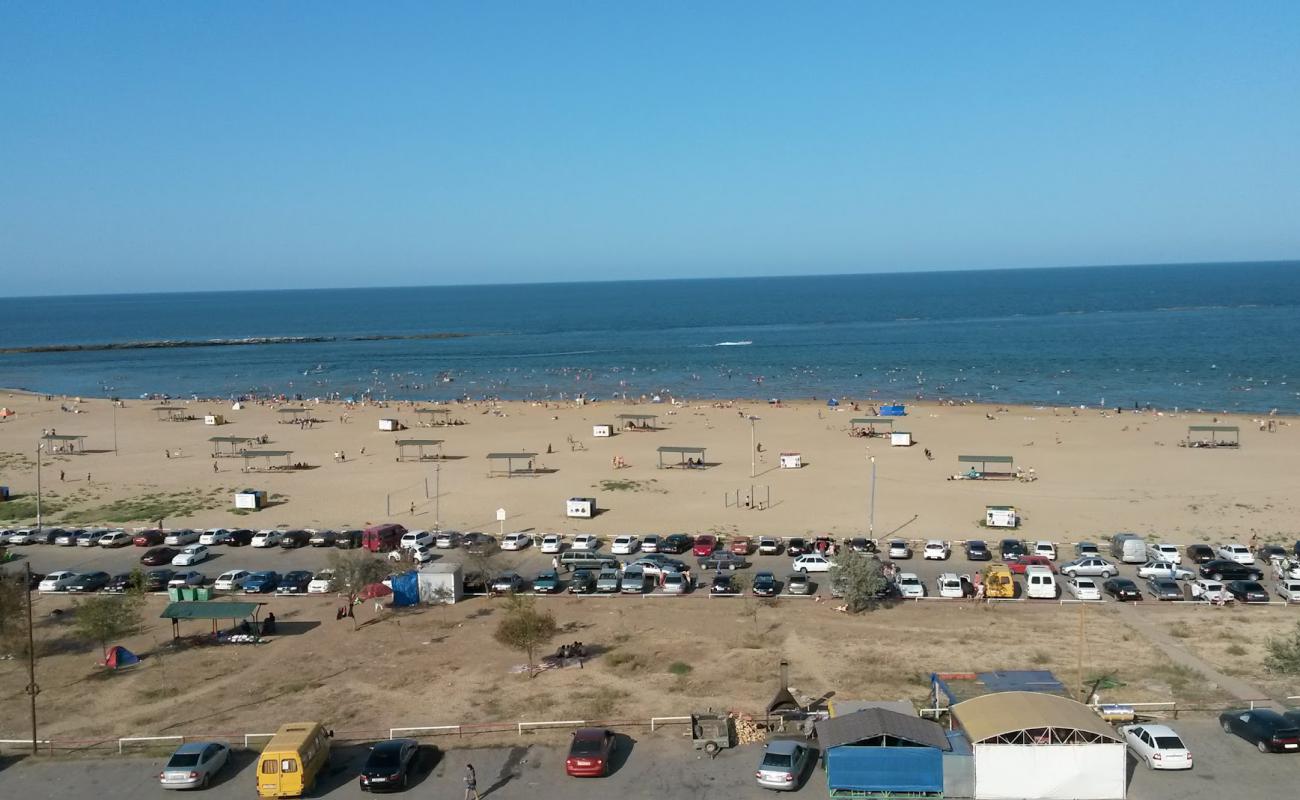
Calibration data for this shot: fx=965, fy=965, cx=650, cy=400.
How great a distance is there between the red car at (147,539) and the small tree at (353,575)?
1100 cm

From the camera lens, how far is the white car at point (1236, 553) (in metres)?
28.8


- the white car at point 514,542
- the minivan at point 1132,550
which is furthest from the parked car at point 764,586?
the minivan at point 1132,550

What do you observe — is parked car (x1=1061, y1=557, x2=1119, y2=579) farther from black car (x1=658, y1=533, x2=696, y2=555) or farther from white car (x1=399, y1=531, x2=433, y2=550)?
white car (x1=399, y1=531, x2=433, y2=550)

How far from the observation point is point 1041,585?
2584cm

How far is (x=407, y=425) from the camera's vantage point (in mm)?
61281

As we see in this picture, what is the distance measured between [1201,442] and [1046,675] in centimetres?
3791

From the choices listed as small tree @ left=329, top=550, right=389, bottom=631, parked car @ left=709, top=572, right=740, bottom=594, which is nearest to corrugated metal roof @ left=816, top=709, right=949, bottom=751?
parked car @ left=709, top=572, right=740, bottom=594

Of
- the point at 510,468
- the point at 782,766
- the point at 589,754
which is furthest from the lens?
the point at 510,468

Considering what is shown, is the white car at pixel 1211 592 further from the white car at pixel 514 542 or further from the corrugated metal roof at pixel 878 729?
the white car at pixel 514 542

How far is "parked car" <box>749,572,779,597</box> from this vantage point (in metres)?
26.6

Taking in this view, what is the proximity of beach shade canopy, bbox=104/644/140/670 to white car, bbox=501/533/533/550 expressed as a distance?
12399 mm

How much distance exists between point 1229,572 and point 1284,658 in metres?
8.43

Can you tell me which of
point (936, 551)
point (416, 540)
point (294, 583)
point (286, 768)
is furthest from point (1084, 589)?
point (294, 583)

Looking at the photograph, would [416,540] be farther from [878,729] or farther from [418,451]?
[418,451]
